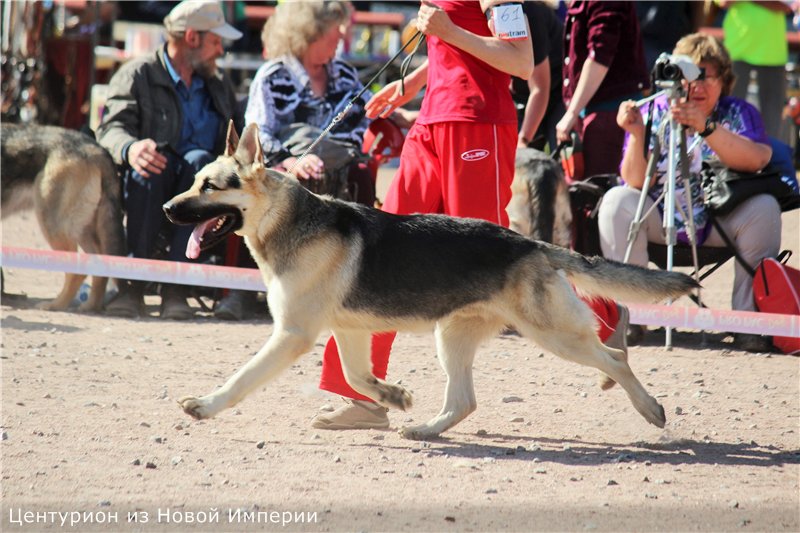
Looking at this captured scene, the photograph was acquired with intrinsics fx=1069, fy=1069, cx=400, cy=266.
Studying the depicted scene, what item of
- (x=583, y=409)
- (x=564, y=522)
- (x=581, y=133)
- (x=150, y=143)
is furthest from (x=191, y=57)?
(x=564, y=522)

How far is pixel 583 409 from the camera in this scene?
17.3 feet

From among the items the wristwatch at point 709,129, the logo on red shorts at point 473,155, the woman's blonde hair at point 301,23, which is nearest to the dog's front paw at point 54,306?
the woman's blonde hair at point 301,23

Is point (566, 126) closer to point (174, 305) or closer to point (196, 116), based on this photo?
point (196, 116)

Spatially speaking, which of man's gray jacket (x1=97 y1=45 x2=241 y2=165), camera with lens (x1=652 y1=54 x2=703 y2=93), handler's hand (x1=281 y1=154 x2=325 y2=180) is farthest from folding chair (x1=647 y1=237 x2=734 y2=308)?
man's gray jacket (x1=97 y1=45 x2=241 y2=165)

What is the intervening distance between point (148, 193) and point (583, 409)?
3.66 meters

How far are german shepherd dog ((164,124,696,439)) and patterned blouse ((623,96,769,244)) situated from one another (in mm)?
2340

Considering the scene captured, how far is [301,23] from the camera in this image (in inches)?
293

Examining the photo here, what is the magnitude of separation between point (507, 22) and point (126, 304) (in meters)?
3.87

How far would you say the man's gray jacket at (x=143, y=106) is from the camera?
7.62 metres

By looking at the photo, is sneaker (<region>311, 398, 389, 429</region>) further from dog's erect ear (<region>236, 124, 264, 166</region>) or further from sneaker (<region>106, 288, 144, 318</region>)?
sneaker (<region>106, 288, 144, 318</region>)

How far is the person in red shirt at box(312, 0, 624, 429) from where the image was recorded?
4770 millimetres

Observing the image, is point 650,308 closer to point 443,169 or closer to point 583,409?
point 583,409

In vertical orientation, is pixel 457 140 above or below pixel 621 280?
above

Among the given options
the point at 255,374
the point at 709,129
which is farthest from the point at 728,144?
the point at 255,374
